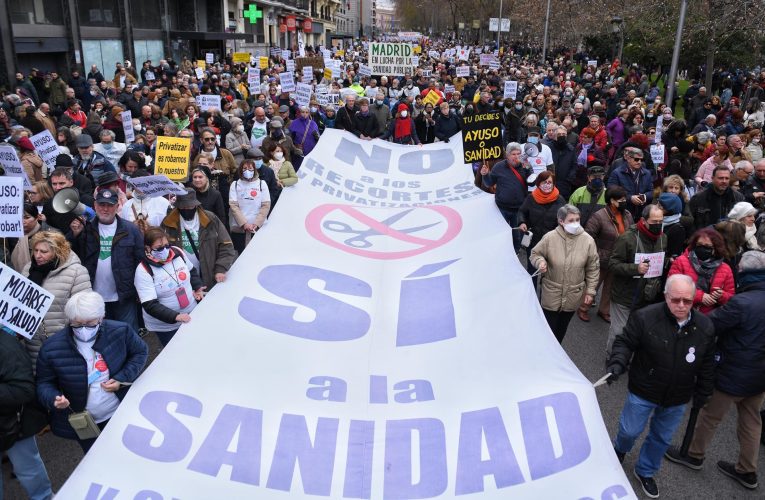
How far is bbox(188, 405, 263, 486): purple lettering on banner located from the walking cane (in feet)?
10.5

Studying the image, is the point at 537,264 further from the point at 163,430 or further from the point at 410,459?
the point at 163,430

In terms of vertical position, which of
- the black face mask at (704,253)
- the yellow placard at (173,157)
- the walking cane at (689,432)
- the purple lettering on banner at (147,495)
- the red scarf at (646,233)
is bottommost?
the walking cane at (689,432)

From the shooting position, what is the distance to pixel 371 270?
19.5ft

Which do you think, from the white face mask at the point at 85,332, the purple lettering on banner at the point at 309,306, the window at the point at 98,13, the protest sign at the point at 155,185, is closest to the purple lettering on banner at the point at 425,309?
the purple lettering on banner at the point at 309,306

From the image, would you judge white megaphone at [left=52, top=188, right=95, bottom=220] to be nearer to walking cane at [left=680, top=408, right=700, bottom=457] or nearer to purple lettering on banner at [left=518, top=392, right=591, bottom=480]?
purple lettering on banner at [left=518, top=392, right=591, bottom=480]

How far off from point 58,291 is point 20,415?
1.01 m

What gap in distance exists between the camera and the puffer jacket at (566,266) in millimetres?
5641

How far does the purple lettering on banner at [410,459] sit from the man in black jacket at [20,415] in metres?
2.23

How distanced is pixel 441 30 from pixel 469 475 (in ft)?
509

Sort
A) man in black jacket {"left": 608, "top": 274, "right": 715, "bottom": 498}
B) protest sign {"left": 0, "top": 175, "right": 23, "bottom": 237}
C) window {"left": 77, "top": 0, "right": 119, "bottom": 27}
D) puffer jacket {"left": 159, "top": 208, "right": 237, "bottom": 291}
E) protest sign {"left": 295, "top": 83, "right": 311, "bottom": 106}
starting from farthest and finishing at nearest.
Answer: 1. window {"left": 77, "top": 0, "right": 119, "bottom": 27}
2. protest sign {"left": 295, "top": 83, "right": 311, "bottom": 106}
3. puffer jacket {"left": 159, "top": 208, "right": 237, "bottom": 291}
4. protest sign {"left": 0, "top": 175, "right": 23, "bottom": 237}
5. man in black jacket {"left": 608, "top": 274, "right": 715, "bottom": 498}

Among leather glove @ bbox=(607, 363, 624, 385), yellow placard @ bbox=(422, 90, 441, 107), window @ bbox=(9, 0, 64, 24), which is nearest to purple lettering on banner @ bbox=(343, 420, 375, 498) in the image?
leather glove @ bbox=(607, 363, 624, 385)

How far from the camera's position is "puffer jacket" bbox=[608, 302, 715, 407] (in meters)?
4.18

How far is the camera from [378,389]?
4.23 meters

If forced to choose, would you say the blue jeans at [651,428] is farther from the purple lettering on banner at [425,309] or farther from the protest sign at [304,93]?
the protest sign at [304,93]
